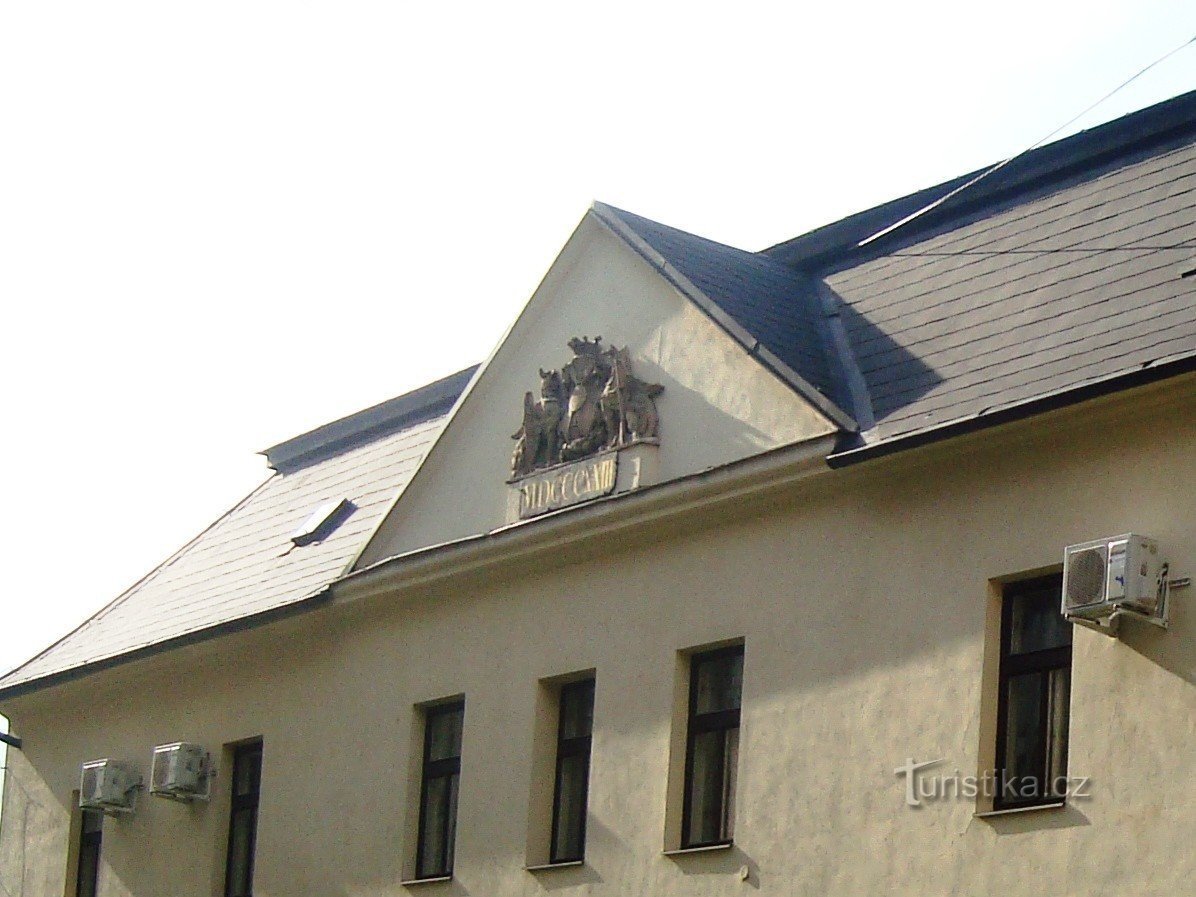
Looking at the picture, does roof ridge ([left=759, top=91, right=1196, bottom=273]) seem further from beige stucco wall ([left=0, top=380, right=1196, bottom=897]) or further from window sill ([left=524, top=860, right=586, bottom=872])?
window sill ([left=524, top=860, right=586, bottom=872])

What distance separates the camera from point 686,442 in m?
18.1

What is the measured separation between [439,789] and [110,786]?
524 centimetres

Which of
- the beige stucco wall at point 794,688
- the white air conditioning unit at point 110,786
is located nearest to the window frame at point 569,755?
the beige stucco wall at point 794,688

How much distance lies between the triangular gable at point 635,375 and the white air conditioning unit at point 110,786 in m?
4.70

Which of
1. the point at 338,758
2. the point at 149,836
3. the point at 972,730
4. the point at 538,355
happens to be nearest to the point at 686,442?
the point at 538,355

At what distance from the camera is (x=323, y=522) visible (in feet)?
79.8

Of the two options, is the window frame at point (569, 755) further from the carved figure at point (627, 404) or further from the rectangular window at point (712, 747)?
the carved figure at point (627, 404)

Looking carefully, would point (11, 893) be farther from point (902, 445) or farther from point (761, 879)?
point (902, 445)

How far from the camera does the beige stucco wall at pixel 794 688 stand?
14.3 metres

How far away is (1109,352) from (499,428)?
677 cm

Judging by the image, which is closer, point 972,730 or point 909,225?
point 972,730

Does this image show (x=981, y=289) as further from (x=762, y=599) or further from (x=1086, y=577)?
(x=1086, y=577)

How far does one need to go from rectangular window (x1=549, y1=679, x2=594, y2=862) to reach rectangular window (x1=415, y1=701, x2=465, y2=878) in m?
1.33

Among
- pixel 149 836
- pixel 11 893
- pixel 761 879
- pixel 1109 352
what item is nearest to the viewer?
pixel 1109 352
